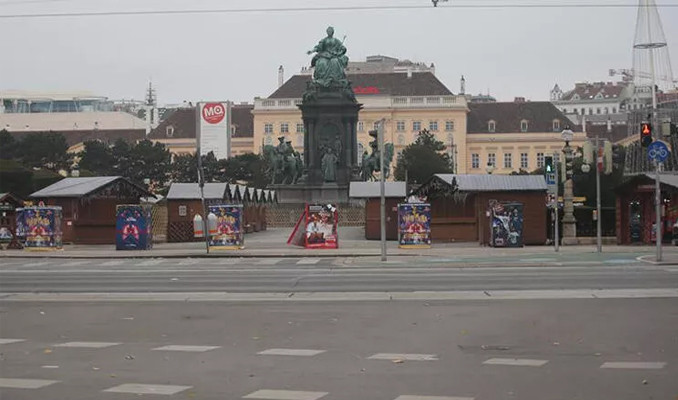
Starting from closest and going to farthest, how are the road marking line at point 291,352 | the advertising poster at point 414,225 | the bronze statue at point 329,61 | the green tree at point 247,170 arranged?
the road marking line at point 291,352 → the advertising poster at point 414,225 → the bronze statue at point 329,61 → the green tree at point 247,170

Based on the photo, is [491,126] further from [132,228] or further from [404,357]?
[404,357]

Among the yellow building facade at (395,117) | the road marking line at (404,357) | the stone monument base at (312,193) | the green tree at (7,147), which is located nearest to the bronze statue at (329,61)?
the stone monument base at (312,193)

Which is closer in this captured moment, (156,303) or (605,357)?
(605,357)

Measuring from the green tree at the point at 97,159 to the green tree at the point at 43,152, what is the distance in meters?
3.73

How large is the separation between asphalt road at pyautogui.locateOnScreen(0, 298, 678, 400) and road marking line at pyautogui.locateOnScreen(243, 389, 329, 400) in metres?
0.02

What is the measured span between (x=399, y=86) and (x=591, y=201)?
3943 inches

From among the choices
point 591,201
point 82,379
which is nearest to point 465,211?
point 591,201

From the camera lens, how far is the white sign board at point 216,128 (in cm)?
9619

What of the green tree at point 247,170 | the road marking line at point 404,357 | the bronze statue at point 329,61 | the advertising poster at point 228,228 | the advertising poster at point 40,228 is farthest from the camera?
the green tree at point 247,170

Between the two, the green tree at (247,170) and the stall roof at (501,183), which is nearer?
the stall roof at (501,183)

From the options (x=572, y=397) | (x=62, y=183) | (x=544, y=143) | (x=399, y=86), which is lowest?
(x=572, y=397)

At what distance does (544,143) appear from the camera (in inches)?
5886

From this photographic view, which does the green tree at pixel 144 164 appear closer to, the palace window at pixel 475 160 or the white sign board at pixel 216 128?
the white sign board at pixel 216 128

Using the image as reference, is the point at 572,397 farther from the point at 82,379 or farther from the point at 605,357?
the point at 82,379
